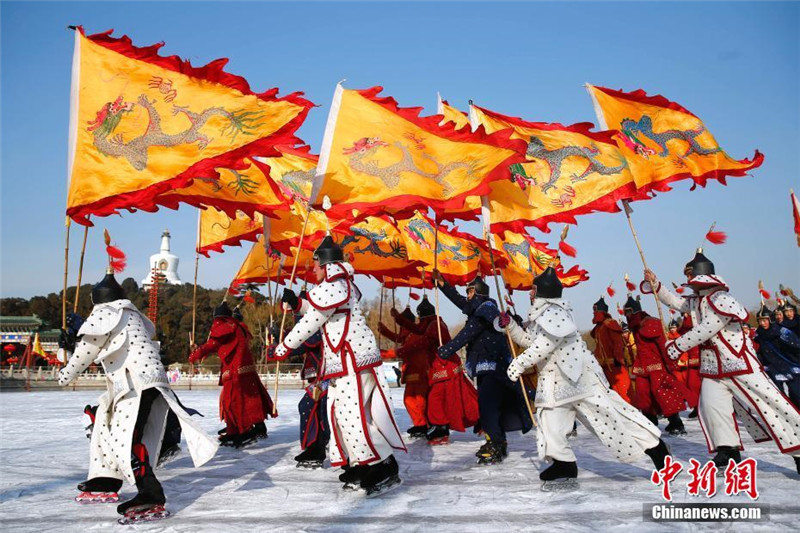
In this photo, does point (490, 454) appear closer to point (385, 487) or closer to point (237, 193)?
point (385, 487)

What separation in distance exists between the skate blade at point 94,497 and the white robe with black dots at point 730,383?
5.00 metres

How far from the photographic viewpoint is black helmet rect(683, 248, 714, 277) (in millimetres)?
5750

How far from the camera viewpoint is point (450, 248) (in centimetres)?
1161

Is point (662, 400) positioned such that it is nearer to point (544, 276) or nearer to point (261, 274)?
point (544, 276)

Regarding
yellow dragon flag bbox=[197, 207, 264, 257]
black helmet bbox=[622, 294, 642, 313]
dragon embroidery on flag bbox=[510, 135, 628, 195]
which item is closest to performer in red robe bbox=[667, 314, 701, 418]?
black helmet bbox=[622, 294, 642, 313]

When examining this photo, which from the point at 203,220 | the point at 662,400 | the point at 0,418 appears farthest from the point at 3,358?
the point at 662,400

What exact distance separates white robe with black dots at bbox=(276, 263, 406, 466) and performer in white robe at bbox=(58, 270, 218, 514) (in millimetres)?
953

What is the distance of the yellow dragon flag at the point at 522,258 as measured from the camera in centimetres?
1229

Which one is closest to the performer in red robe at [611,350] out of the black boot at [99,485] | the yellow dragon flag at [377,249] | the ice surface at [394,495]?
the ice surface at [394,495]

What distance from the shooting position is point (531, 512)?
175 inches

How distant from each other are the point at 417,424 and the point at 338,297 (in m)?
4.06

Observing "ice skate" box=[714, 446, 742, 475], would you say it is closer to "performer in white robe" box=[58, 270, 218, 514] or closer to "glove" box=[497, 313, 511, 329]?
"glove" box=[497, 313, 511, 329]

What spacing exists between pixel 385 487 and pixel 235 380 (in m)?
3.31

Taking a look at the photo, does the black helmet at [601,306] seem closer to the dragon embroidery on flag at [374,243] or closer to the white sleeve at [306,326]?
the dragon embroidery on flag at [374,243]
